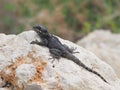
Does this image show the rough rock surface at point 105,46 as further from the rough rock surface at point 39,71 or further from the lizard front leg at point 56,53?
the rough rock surface at point 39,71

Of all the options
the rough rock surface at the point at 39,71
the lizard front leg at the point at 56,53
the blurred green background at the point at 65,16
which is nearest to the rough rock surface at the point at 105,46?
the blurred green background at the point at 65,16

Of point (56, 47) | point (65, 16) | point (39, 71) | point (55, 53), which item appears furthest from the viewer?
point (65, 16)

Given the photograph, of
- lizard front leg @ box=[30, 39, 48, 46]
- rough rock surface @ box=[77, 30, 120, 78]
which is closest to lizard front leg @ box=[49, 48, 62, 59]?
lizard front leg @ box=[30, 39, 48, 46]

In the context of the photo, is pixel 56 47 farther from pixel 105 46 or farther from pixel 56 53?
pixel 105 46

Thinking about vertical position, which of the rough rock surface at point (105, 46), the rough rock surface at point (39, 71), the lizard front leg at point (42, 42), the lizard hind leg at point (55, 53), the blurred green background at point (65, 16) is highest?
the blurred green background at point (65, 16)

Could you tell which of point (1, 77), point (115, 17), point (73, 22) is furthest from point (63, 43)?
point (73, 22)

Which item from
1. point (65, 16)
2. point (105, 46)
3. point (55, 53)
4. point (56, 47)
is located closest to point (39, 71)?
point (55, 53)
